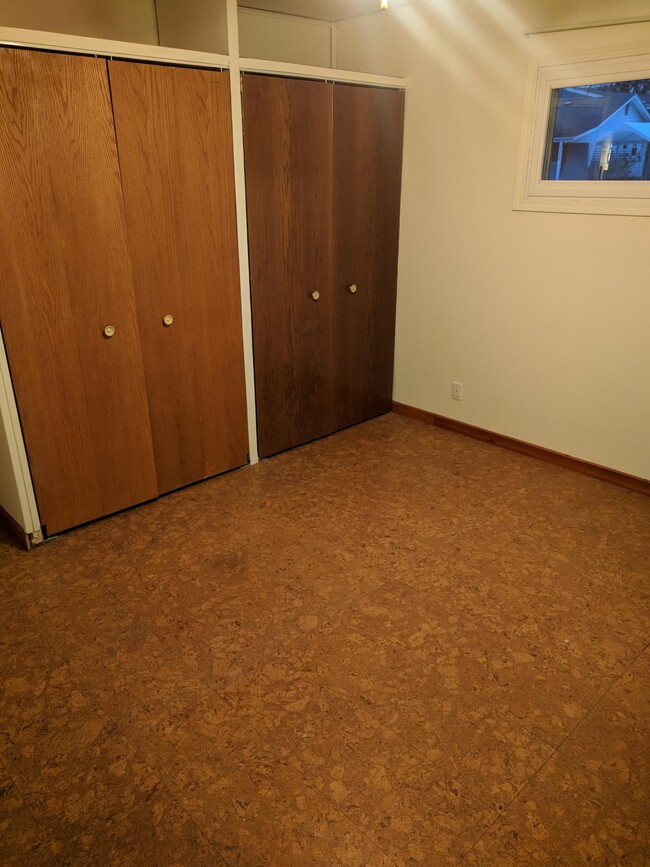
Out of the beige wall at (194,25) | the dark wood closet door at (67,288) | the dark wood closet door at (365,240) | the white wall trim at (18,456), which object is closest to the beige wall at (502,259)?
the dark wood closet door at (365,240)

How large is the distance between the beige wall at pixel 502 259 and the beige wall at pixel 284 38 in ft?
0.42

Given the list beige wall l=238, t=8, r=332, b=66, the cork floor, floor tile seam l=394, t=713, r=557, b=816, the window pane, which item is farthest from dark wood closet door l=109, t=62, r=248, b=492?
floor tile seam l=394, t=713, r=557, b=816

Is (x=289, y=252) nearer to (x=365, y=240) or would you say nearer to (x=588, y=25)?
(x=365, y=240)

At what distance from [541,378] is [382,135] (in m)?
1.61

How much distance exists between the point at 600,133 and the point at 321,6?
1706mm

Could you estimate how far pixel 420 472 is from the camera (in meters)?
3.39

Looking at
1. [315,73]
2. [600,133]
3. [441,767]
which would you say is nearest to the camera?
[441,767]

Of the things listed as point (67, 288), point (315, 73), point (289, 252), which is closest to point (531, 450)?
point (289, 252)

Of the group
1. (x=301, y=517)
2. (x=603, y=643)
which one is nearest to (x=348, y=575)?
(x=301, y=517)

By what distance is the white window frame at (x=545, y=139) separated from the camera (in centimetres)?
276

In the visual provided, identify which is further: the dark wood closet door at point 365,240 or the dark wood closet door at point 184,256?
the dark wood closet door at point 365,240

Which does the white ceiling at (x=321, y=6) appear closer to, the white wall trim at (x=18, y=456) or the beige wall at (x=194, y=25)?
the beige wall at (x=194, y=25)

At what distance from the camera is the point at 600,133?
2924 mm

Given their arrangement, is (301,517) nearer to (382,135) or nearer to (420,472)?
(420,472)
